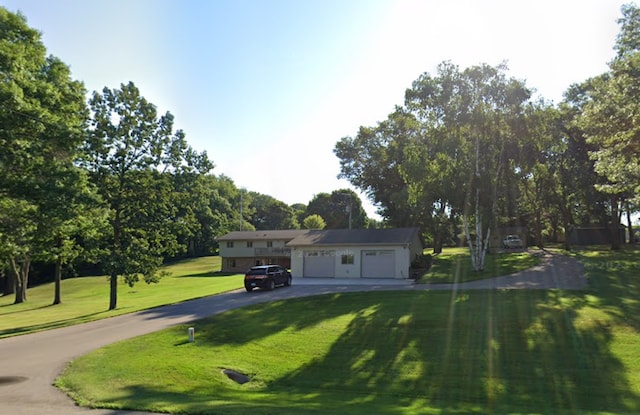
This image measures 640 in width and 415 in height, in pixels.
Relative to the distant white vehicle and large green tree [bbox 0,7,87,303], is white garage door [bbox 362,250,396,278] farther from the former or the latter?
the distant white vehicle

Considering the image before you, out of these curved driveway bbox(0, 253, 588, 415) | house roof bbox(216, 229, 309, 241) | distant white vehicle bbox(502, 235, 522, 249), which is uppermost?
house roof bbox(216, 229, 309, 241)

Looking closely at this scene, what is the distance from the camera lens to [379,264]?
36.1 metres

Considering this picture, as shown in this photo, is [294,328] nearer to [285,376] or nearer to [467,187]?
[285,376]

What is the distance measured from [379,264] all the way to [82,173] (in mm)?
22609

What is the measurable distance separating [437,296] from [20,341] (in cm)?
1839

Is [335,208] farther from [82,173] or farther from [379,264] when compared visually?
[82,173]

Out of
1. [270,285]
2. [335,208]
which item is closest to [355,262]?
[270,285]

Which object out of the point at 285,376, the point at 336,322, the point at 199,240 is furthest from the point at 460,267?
the point at 199,240

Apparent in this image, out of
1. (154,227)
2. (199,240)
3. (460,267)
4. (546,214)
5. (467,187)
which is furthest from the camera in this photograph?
(199,240)

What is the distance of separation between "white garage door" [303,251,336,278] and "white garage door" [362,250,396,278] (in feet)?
9.30

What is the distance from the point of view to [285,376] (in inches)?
513

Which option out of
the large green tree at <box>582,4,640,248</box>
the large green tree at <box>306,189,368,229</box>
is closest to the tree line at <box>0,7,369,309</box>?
the large green tree at <box>582,4,640,248</box>

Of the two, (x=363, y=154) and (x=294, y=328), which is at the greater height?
(x=363, y=154)

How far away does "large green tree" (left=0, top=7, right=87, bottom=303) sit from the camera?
1827 cm
